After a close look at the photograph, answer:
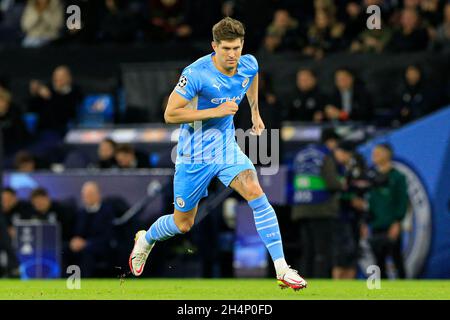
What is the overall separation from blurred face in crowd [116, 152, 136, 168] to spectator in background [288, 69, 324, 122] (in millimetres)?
2415

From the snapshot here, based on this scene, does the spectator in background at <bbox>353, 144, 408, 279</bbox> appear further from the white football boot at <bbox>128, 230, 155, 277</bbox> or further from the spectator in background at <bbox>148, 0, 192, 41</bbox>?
the spectator in background at <bbox>148, 0, 192, 41</bbox>

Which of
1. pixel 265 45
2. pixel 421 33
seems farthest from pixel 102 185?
pixel 421 33

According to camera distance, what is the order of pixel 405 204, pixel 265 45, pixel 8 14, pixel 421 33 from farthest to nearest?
pixel 8 14
pixel 265 45
pixel 421 33
pixel 405 204

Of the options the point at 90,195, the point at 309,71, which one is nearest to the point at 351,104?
the point at 309,71

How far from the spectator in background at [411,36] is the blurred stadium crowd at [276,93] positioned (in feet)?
0.05

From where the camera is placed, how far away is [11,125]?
18.2 m

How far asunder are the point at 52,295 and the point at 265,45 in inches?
373

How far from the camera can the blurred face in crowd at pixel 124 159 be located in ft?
53.5

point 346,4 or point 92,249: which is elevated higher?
point 346,4

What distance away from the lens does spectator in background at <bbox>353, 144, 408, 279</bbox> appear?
1402cm

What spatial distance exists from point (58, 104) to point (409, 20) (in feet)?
18.2

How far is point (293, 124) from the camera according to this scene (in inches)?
659

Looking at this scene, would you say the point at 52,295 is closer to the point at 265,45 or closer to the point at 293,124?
the point at 293,124

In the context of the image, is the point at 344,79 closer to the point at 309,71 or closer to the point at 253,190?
the point at 309,71
